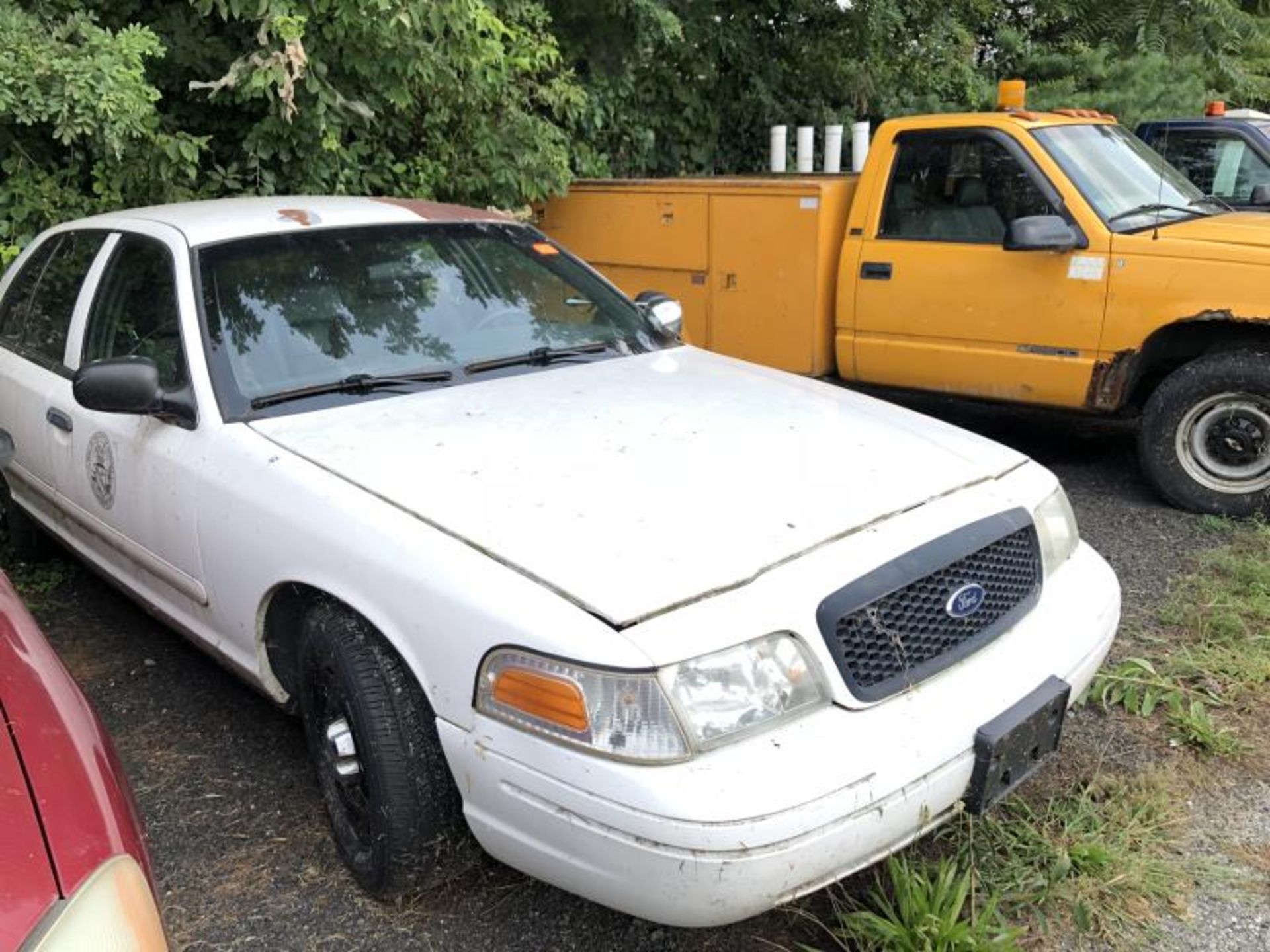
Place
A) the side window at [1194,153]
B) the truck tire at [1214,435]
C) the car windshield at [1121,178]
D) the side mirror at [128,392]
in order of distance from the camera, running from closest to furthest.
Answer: the side mirror at [128,392], the truck tire at [1214,435], the car windshield at [1121,178], the side window at [1194,153]

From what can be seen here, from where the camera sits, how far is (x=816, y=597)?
2207 mm

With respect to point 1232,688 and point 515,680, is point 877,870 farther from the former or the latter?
point 1232,688

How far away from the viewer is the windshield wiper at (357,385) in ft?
10.0

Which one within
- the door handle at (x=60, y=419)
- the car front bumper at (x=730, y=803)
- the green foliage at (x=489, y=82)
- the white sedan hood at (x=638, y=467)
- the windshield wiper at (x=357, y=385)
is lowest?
the car front bumper at (x=730, y=803)

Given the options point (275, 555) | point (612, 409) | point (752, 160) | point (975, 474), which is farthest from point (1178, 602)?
point (752, 160)

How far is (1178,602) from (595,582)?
2.90 meters

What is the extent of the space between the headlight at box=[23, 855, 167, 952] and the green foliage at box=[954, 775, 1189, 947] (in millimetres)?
1759

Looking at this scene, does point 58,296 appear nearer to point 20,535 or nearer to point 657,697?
point 20,535

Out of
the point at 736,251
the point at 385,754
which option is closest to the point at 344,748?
the point at 385,754

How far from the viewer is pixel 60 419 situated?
3.73 metres

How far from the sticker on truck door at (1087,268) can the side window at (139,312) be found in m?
3.87

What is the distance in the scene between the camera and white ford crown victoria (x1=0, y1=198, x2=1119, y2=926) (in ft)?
6.77

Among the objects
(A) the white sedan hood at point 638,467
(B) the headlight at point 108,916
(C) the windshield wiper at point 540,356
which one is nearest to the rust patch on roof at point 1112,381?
(A) the white sedan hood at point 638,467

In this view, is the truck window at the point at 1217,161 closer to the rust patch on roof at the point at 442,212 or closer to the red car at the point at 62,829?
the rust patch on roof at the point at 442,212
